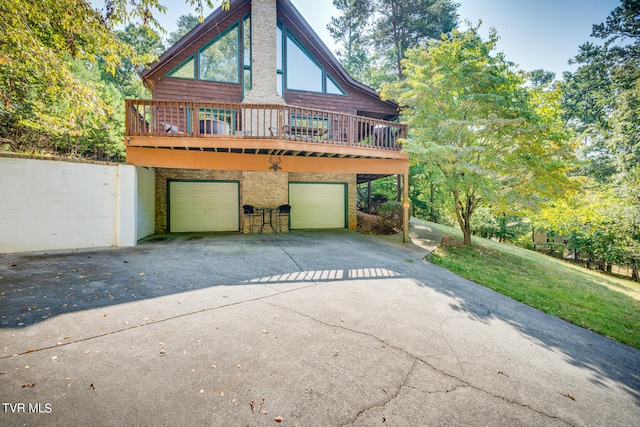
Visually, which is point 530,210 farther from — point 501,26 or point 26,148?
point 26,148

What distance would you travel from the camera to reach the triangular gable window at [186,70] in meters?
9.98

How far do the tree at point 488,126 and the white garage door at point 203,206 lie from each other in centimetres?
757

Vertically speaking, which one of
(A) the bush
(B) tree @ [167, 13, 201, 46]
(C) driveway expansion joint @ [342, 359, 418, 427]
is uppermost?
(B) tree @ [167, 13, 201, 46]

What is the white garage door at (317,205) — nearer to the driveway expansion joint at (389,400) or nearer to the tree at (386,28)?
the driveway expansion joint at (389,400)

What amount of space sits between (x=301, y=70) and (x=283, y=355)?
11.4m

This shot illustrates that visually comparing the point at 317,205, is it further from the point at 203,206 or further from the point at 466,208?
the point at 466,208

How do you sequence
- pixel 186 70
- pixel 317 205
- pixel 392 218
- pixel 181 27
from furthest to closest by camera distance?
1. pixel 181 27
2. pixel 317 205
3. pixel 392 218
4. pixel 186 70

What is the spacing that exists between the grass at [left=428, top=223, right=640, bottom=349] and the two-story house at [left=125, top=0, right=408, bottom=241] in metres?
2.92

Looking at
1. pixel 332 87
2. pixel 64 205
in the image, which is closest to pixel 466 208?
pixel 332 87

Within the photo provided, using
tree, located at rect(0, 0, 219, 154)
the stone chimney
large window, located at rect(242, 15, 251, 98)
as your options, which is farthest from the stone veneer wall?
tree, located at rect(0, 0, 219, 154)

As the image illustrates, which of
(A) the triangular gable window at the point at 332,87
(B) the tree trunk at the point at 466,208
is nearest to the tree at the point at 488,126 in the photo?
(B) the tree trunk at the point at 466,208

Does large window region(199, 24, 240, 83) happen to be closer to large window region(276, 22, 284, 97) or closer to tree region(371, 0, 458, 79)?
large window region(276, 22, 284, 97)

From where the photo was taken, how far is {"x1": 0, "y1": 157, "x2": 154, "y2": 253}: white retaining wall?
18.3ft

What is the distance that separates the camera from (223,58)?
10430 millimetres
